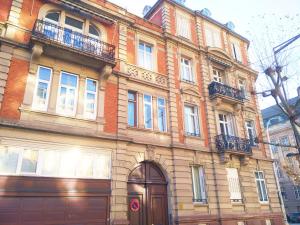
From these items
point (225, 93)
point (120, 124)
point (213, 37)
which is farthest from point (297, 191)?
point (120, 124)

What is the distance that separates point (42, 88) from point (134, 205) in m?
6.90

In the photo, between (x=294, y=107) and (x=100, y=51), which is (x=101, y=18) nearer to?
(x=100, y=51)

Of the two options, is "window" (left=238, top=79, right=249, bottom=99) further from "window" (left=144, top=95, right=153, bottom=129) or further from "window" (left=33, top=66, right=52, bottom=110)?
"window" (left=33, top=66, right=52, bottom=110)

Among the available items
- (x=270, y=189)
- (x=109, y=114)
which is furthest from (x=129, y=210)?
(x=270, y=189)

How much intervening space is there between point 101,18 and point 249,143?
41.9ft

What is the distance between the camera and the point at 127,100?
45.5 ft

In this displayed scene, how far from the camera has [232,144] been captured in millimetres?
16547

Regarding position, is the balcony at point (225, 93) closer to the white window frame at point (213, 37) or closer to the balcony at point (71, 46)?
the white window frame at point (213, 37)

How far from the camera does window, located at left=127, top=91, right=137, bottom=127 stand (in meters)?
13.8

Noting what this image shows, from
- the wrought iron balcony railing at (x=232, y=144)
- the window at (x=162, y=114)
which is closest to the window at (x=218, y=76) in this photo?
the wrought iron balcony railing at (x=232, y=144)

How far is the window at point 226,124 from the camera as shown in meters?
18.0

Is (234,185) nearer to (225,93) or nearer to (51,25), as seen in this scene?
(225,93)

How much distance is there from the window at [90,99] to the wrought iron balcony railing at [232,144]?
8159 mm

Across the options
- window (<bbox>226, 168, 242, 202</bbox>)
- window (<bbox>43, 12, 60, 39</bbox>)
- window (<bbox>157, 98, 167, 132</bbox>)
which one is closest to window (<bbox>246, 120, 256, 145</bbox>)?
window (<bbox>226, 168, 242, 202</bbox>)
